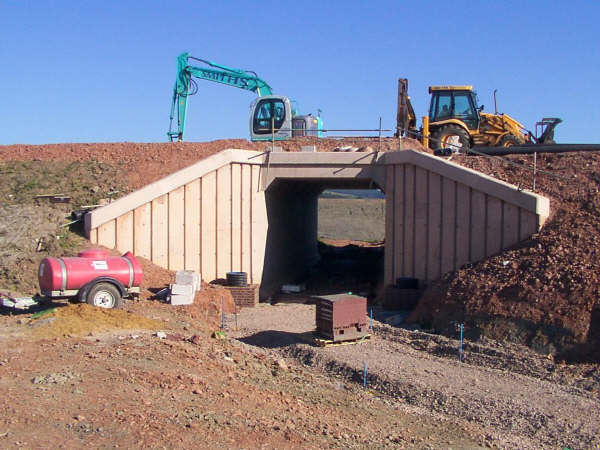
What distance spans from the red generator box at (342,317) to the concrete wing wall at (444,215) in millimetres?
4900

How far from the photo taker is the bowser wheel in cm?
1384

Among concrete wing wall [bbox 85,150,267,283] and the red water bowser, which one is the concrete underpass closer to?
concrete wing wall [bbox 85,150,267,283]

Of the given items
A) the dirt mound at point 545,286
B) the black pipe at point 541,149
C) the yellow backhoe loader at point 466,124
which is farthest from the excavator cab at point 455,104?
the dirt mound at point 545,286

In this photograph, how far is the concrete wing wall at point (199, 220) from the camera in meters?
19.0

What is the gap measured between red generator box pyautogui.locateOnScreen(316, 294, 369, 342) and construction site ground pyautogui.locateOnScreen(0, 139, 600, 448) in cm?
38

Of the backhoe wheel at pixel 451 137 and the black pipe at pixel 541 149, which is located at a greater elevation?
the backhoe wheel at pixel 451 137

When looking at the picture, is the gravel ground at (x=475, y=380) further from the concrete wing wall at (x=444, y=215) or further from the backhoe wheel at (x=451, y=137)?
the backhoe wheel at (x=451, y=137)

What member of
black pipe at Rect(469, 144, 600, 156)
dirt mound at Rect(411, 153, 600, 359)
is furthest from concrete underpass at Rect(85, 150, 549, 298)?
black pipe at Rect(469, 144, 600, 156)

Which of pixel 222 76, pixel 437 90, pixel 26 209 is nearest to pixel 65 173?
pixel 26 209

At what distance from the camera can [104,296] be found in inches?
555

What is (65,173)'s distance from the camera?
77.6 ft

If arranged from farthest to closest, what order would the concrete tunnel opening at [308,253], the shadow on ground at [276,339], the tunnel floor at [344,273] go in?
the tunnel floor at [344,273] < the concrete tunnel opening at [308,253] < the shadow on ground at [276,339]

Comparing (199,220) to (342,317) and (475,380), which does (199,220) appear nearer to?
(342,317)

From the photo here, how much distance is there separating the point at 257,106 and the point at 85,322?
17717mm
